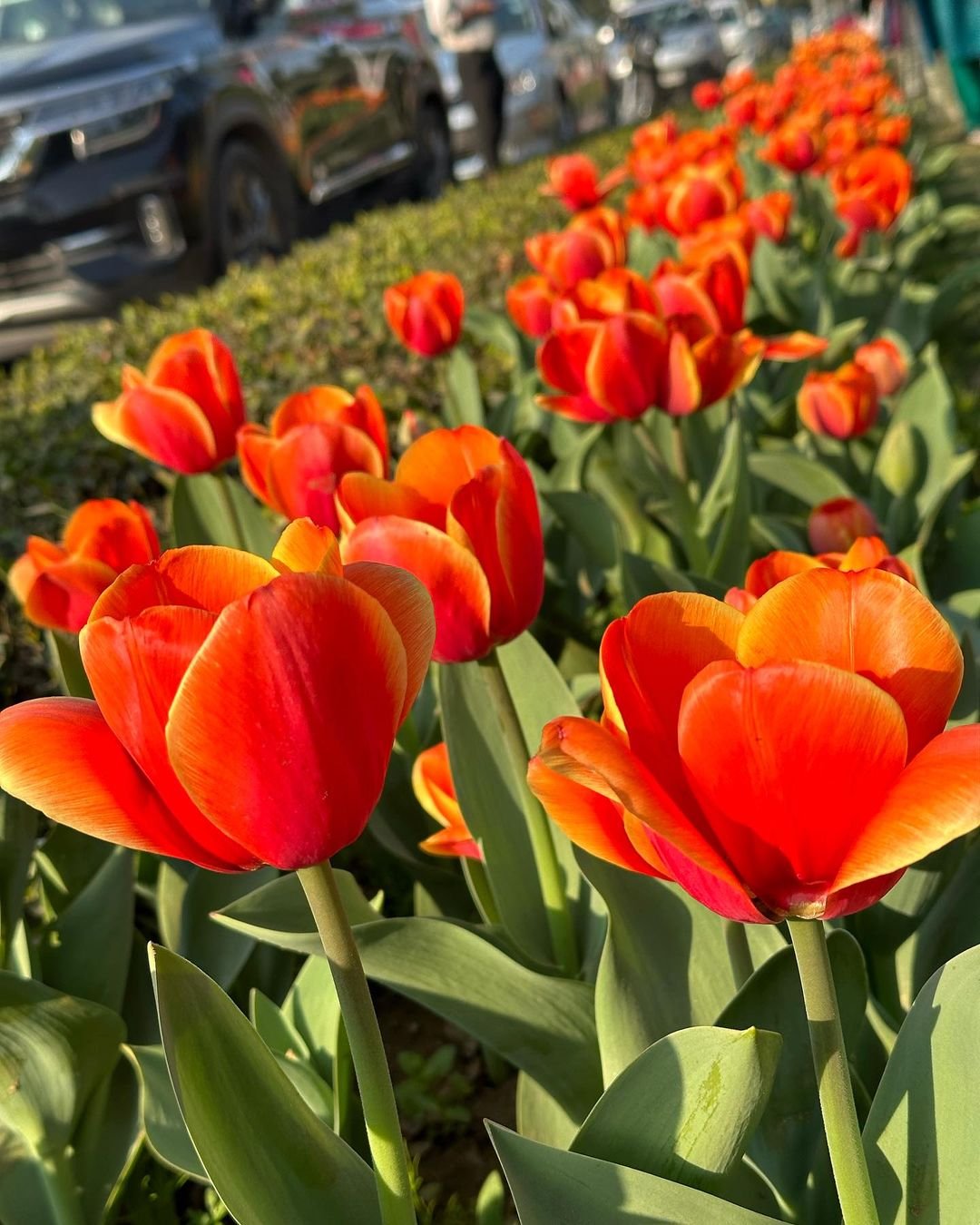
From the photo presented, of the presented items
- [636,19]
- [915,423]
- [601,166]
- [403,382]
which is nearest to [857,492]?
[915,423]

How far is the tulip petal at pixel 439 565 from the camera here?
41.7 inches

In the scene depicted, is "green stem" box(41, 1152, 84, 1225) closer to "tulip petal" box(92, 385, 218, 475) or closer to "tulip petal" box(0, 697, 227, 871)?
"tulip petal" box(0, 697, 227, 871)

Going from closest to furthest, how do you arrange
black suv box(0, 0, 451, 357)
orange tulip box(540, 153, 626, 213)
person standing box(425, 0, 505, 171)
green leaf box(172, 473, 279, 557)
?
green leaf box(172, 473, 279, 557)
orange tulip box(540, 153, 626, 213)
black suv box(0, 0, 451, 357)
person standing box(425, 0, 505, 171)

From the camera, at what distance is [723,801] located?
2.36 ft

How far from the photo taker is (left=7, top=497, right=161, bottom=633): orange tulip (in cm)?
157

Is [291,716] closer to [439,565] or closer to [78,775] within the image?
[78,775]

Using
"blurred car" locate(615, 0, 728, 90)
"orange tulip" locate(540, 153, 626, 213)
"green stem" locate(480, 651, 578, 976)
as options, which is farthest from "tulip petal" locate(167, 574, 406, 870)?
"blurred car" locate(615, 0, 728, 90)

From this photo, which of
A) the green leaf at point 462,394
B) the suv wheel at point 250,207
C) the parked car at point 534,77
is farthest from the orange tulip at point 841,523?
the parked car at point 534,77

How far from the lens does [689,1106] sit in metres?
0.88

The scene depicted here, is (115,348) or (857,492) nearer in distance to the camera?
(857,492)

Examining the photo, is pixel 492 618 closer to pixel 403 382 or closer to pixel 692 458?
pixel 692 458

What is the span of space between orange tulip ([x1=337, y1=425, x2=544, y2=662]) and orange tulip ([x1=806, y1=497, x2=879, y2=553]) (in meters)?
0.84

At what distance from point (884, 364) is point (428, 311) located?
909 mm

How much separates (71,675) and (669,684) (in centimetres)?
113
